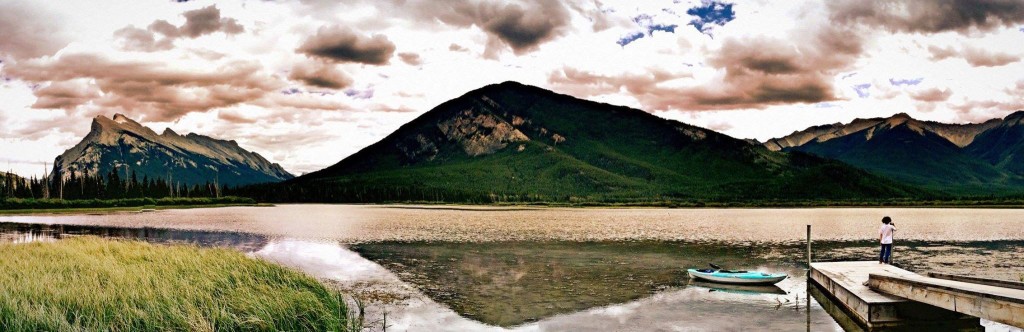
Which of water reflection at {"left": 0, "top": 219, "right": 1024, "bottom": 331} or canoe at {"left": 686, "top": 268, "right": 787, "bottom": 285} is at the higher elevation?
canoe at {"left": 686, "top": 268, "right": 787, "bottom": 285}

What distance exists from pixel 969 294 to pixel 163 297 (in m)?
26.1

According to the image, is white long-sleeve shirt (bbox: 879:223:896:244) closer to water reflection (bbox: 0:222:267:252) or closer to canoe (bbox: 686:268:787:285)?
canoe (bbox: 686:268:787:285)

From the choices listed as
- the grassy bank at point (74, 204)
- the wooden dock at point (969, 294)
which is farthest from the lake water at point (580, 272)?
the grassy bank at point (74, 204)

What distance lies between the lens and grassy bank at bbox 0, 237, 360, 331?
1925cm

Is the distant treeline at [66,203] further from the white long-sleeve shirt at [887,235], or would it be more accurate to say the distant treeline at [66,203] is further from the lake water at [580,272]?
the white long-sleeve shirt at [887,235]

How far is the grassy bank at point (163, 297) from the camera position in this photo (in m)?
19.2

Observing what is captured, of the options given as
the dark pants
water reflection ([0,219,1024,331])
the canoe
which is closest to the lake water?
water reflection ([0,219,1024,331])

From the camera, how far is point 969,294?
20.2 m

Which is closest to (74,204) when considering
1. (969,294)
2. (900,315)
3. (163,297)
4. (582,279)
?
(582,279)

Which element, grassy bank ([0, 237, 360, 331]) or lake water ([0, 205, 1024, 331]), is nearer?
grassy bank ([0, 237, 360, 331])

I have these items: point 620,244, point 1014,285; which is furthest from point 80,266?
point 620,244

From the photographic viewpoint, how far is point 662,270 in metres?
42.2

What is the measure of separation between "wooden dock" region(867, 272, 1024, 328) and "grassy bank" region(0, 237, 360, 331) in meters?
19.9

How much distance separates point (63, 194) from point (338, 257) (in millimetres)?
186915
